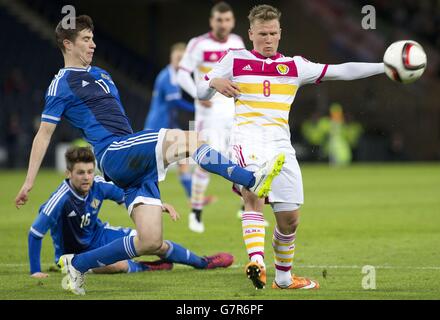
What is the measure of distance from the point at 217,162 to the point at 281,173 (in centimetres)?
62

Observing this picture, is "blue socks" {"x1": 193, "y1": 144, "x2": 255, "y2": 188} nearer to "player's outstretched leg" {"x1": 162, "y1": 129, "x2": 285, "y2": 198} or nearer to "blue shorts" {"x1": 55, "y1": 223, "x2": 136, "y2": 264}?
"player's outstretched leg" {"x1": 162, "y1": 129, "x2": 285, "y2": 198}

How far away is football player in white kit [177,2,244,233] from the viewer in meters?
11.0

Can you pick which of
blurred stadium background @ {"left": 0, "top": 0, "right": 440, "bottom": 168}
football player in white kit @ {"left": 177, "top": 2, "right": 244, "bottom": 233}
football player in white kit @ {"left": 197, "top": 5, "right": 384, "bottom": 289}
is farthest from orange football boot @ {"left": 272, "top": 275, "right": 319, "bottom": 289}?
blurred stadium background @ {"left": 0, "top": 0, "right": 440, "bottom": 168}

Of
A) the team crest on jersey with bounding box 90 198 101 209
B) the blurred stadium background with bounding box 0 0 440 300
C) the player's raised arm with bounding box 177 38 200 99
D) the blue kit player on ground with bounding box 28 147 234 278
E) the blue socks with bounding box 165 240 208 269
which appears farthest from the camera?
the player's raised arm with bounding box 177 38 200 99

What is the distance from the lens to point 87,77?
6781 millimetres

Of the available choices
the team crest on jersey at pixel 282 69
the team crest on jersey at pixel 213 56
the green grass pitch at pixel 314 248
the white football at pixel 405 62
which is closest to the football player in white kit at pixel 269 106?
the team crest on jersey at pixel 282 69

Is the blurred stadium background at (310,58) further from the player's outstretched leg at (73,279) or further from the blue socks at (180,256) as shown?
the player's outstretched leg at (73,279)

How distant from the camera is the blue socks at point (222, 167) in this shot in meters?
6.12

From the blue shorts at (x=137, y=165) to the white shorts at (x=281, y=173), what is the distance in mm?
638

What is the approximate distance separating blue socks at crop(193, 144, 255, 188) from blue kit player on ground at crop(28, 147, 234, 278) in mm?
1530
